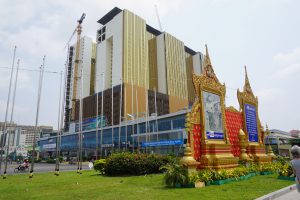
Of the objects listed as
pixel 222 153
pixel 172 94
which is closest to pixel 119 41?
pixel 172 94

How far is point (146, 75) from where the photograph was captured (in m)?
107

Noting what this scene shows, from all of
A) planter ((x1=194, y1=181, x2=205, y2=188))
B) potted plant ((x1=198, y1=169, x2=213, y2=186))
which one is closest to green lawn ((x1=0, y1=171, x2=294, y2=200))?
planter ((x1=194, y1=181, x2=205, y2=188))

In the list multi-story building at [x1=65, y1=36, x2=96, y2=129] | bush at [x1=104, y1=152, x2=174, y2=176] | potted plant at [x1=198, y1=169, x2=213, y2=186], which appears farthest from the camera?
multi-story building at [x1=65, y1=36, x2=96, y2=129]

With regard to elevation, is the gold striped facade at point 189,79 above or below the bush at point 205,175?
above

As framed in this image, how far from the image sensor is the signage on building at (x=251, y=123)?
21.2 meters

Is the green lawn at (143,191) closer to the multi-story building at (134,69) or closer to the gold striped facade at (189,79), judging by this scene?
the multi-story building at (134,69)

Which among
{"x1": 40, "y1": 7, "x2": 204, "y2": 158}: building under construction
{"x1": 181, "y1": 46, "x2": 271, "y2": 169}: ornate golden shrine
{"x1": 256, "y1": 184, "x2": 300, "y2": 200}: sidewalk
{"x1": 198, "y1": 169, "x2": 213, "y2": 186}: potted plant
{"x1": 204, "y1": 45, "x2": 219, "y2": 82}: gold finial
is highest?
{"x1": 40, "y1": 7, "x2": 204, "y2": 158}: building under construction

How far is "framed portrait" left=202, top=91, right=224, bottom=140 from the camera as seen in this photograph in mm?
16156

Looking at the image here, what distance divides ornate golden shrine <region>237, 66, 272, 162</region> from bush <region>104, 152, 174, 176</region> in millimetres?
7081

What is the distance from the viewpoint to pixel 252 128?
21.7 meters

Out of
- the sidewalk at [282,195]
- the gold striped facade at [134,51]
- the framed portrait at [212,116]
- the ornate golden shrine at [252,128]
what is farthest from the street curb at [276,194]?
the gold striped facade at [134,51]

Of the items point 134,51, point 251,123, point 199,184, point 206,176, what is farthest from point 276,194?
point 134,51

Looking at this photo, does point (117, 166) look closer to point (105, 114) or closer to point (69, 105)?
point (105, 114)

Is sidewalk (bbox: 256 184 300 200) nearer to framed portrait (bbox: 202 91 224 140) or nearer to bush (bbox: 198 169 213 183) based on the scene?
bush (bbox: 198 169 213 183)
